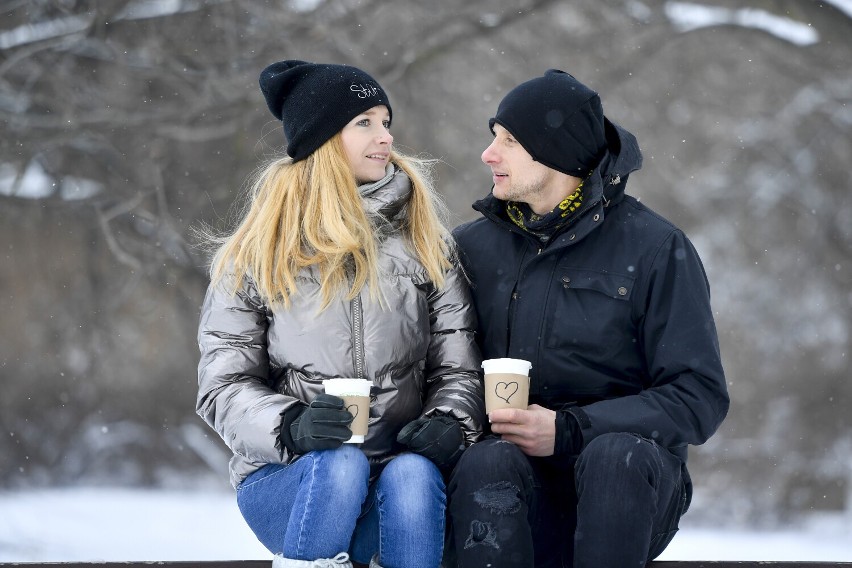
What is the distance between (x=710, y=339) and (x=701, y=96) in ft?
14.6

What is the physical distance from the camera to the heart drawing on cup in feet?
6.77

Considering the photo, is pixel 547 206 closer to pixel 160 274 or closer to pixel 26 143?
pixel 160 274

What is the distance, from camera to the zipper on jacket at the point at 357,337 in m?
2.19

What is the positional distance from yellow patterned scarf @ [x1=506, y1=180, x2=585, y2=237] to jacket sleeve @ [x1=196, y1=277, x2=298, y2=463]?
64cm

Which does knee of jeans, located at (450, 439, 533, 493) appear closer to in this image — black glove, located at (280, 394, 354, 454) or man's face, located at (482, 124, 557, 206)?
black glove, located at (280, 394, 354, 454)

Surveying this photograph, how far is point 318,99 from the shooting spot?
2342 mm

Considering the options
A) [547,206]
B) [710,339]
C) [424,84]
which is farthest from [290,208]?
[424,84]

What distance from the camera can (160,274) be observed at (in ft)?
20.8

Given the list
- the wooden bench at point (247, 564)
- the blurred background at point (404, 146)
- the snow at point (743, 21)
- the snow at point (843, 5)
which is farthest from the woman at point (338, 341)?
the snow at point (843, 5)

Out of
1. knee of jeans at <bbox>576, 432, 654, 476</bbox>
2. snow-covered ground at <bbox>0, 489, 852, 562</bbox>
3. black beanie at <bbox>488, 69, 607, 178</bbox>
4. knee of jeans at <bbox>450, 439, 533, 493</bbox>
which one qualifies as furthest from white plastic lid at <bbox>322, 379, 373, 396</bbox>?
snow-covered ground at <bbox>0, 489, 852, 562</bbox>

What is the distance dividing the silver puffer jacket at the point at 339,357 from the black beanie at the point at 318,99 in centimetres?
32

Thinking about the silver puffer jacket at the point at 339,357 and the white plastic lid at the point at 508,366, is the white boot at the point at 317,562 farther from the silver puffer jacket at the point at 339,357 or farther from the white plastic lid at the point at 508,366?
the white plastic lid at the point at 508,366

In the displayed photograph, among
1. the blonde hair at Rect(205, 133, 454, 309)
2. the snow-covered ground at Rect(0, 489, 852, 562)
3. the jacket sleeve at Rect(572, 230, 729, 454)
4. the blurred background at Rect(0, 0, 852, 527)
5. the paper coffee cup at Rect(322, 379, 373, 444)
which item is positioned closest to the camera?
the paper coffee cup at Rect(322, 379, 373, 444)

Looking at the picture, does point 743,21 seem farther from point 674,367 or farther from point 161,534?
point 674,367
